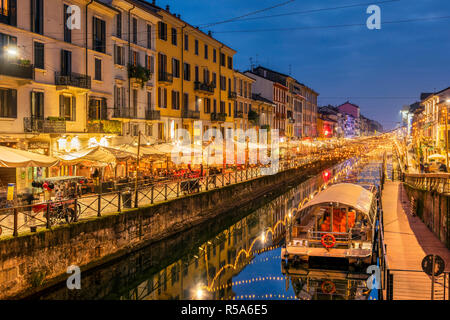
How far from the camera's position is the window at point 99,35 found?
26.6 meters

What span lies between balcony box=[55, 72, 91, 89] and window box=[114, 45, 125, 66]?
4.46m

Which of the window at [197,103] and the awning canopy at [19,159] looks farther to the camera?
the window at [197,103]

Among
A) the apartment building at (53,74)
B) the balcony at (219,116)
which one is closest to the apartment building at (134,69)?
the apartment building at (53,74)

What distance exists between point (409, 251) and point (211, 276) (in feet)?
24.1

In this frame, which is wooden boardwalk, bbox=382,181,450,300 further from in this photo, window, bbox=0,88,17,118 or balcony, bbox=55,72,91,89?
window, bbox=0,88,17,118

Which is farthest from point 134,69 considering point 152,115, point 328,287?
point 328,287

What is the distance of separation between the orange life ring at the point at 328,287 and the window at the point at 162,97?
22275mm

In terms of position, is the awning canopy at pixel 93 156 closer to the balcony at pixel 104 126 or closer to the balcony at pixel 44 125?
the balcony at pixel 44 125

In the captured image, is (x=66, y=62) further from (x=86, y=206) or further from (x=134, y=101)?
(x=86, y=206)

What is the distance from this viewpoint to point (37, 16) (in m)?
22.2

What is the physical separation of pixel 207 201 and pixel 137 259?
8277mm

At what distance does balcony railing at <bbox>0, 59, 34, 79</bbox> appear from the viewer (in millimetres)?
19594
